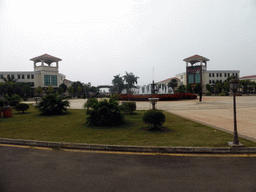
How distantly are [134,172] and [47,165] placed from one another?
7.25 feet

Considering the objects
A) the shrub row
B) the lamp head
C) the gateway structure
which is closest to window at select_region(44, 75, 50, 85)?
the gateway structure

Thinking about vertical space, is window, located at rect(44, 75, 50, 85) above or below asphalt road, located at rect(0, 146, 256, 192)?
above

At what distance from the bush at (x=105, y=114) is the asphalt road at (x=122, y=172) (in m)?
4.21

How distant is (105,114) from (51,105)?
6871 millimetres

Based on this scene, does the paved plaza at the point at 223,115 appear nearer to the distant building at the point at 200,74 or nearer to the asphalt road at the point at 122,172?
the asphalt road at the point at 122,172

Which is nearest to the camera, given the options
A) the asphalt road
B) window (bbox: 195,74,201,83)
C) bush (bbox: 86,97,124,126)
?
the asphalt road

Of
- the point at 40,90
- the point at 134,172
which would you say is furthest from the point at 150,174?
the point at 40,90

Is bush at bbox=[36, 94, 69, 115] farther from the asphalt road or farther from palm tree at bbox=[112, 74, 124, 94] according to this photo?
palm tree at bbox=[112, 74, 124, 94]

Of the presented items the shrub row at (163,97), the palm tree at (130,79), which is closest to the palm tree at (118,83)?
the palm tree at (130,79)

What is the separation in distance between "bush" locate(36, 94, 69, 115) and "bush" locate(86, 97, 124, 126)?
19.7ft

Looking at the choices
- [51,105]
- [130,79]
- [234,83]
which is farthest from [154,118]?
[130,79]

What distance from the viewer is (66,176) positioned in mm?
3928

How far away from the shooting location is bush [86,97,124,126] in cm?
953

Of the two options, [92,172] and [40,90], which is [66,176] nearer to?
[92,172]
